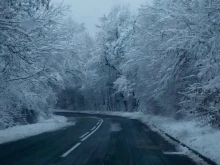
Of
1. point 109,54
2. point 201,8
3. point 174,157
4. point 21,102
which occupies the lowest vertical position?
point 174,157

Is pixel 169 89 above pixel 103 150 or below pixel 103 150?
above

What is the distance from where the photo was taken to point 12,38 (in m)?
11.7

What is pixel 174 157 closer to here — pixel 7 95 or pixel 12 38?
pixel 12 38

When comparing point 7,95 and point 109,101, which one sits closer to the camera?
point 7,95

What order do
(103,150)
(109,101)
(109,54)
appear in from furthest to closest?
(109,101) → (109,54) → (103,150)

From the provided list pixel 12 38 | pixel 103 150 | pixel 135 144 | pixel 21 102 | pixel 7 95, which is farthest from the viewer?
pixel 21 102

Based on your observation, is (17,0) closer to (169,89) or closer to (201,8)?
(201,8)

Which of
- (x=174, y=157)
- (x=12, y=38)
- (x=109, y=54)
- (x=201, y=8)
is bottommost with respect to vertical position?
(x=174, y=157)

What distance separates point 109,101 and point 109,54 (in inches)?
476

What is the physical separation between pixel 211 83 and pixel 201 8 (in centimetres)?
256

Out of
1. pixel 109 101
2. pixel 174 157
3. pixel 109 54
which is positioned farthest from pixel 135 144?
pixel 109 101


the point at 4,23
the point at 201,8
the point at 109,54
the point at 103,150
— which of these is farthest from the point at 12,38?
the point at 109,54

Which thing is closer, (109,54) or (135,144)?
(135,144)

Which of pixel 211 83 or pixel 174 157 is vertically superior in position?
pixel 211 83
